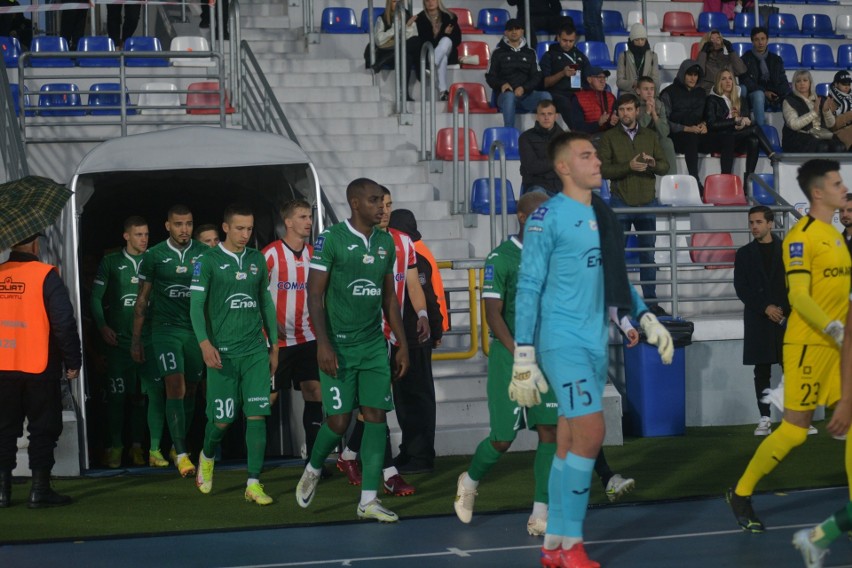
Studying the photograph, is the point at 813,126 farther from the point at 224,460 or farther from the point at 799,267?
the point at 799,267

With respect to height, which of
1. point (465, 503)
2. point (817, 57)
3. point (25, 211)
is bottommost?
point (465, 503)

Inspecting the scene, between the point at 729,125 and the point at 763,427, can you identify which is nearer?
the point at 763,427

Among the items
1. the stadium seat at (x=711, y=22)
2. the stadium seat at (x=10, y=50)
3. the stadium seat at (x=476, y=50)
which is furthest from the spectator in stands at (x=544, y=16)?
the stadium seat at (x=10, y=50)

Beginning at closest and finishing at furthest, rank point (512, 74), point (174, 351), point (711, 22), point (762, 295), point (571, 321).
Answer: point (571, 321)
point (174, 351)
point (762, 295)
point (512, 74)
point (711, 22)

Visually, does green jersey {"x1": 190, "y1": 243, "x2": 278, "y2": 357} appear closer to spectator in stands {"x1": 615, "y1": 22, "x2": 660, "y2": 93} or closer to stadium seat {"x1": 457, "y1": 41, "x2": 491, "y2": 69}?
spectator in stands {"x1": 615, "y1": 22, "x2": 660, "y2": 93}

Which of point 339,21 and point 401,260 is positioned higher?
point 339,21

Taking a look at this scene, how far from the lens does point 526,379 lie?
6754 millimetres

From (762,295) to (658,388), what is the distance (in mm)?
1338

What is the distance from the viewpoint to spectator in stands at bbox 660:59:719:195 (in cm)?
1706

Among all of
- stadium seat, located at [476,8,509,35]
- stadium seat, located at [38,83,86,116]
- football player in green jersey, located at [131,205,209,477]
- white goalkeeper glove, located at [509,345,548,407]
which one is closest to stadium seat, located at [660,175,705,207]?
stadium seat, located at [476,8,509,35]

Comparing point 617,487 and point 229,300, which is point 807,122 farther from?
point 229,300

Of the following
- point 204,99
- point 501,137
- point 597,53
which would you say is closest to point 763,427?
point 501,137

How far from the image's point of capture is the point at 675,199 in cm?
1619

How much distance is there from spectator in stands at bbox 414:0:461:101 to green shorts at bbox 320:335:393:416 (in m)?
8.89
